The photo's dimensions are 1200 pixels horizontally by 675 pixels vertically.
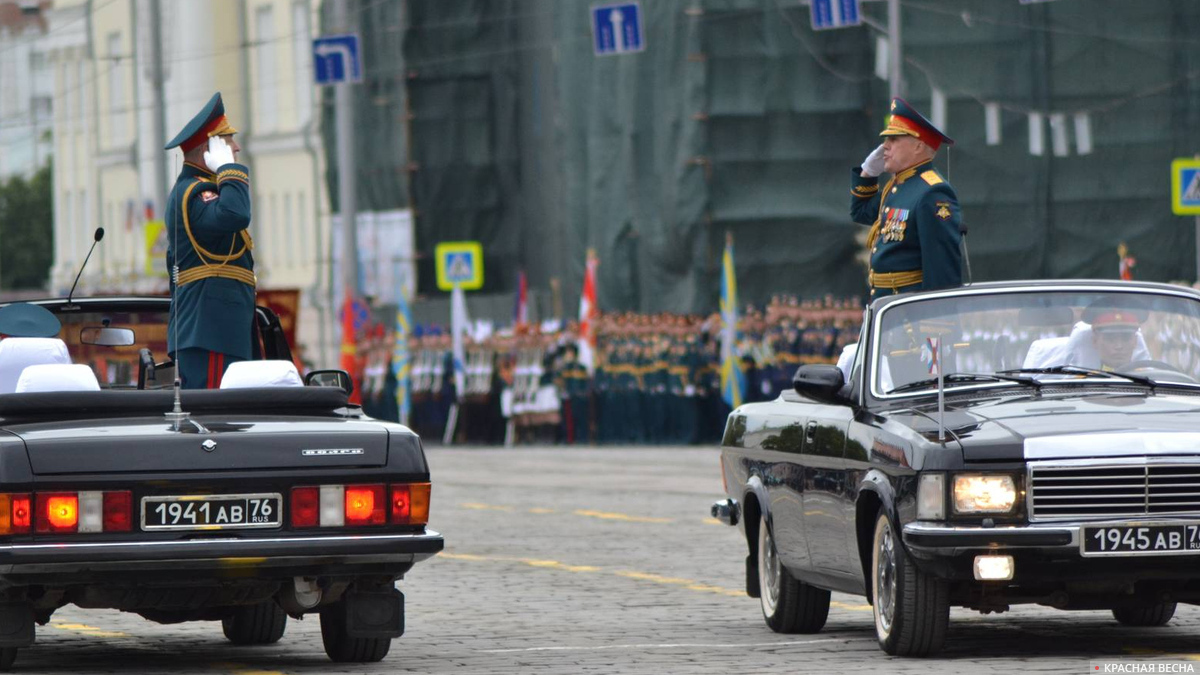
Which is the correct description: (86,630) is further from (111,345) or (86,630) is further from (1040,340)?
(1040,340)

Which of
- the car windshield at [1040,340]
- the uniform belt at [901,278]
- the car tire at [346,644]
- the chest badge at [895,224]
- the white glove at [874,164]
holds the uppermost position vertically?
the white glove at [874,164]

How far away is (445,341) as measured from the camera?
136 ft

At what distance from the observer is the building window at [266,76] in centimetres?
6550

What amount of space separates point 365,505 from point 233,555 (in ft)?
1.68

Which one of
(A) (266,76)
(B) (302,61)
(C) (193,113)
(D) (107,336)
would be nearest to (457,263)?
(B) (302,61)

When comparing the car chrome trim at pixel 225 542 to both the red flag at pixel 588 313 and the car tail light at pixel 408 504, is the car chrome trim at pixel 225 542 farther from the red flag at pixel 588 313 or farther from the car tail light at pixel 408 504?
the red flag at pixel 588 313

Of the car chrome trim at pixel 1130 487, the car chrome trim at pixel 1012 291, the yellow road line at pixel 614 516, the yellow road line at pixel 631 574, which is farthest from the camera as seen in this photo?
the yellow road line at pixel 614 516

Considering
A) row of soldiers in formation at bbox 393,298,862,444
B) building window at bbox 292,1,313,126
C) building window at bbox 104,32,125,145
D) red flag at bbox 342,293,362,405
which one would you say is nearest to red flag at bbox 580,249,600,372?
row of soldiers in formation at bbox 393,298,862,444

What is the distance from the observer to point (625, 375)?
3659 centimetres

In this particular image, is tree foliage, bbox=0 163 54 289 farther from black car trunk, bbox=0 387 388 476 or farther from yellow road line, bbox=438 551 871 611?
black car trunk, bbox=0 387 388 476

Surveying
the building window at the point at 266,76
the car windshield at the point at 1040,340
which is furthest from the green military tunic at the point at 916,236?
the building window at the point at 266,76

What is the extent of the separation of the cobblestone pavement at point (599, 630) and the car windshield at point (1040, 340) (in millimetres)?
1040

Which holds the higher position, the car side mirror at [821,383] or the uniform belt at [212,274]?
the uniform belt at [212,274]

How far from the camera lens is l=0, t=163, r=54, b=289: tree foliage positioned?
335 ft
